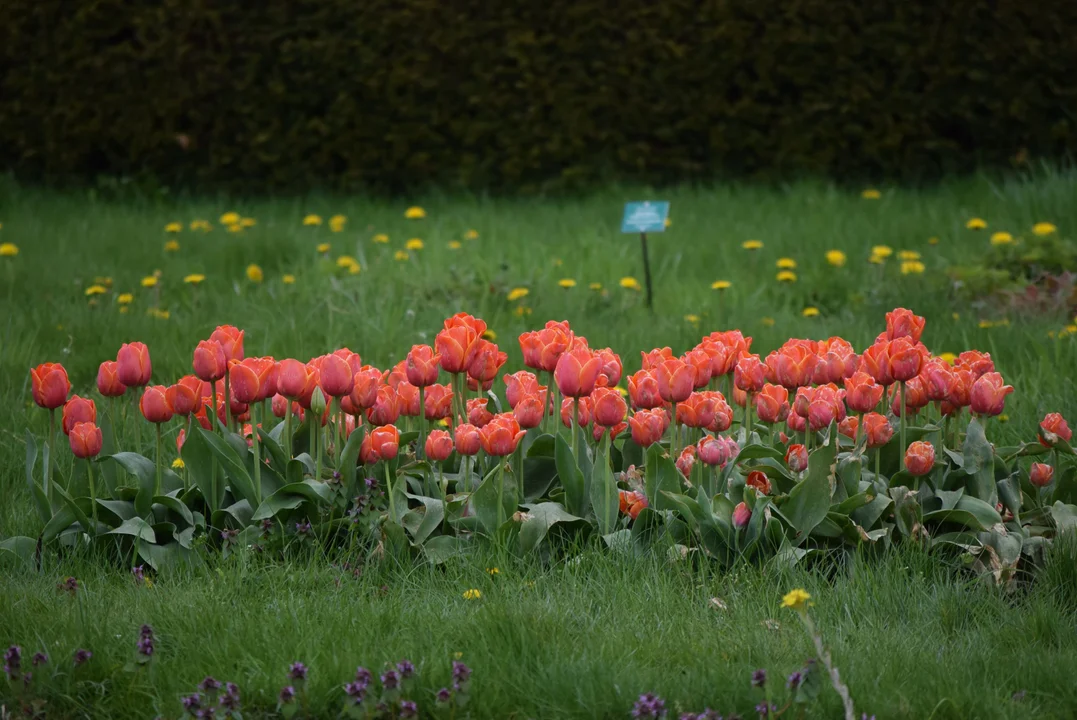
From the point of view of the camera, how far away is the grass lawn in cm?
194

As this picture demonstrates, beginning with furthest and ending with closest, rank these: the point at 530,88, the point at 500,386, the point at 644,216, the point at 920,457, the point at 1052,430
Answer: the point at 530,88 → the point at 644,216 → the point at 500,386 → the point at 1052,430 → the point at 920,457

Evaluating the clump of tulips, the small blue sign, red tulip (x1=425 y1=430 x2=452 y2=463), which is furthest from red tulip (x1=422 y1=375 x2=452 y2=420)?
the small blue sign

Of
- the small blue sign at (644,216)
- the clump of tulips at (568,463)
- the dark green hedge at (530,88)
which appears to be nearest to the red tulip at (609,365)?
the clump of tulips at (568,463)

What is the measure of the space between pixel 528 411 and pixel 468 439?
0.14m

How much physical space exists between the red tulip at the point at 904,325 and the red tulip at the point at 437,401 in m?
1.01

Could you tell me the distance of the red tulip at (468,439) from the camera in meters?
2.40

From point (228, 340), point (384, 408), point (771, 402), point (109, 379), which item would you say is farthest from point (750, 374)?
point (109, 379)

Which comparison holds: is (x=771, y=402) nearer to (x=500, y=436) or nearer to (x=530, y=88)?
(x=500, y=436)

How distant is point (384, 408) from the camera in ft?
8.36

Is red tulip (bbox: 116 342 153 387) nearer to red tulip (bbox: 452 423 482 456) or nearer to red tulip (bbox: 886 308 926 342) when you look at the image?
red tulip (bbox: 452 423 482 456)

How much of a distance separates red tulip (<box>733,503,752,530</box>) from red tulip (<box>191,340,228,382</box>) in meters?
1.11

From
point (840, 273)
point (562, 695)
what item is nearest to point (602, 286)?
point (840, 273)

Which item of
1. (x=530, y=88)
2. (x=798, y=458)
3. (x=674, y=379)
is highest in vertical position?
(x=530, y=88)

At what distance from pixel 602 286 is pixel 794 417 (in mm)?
2796
